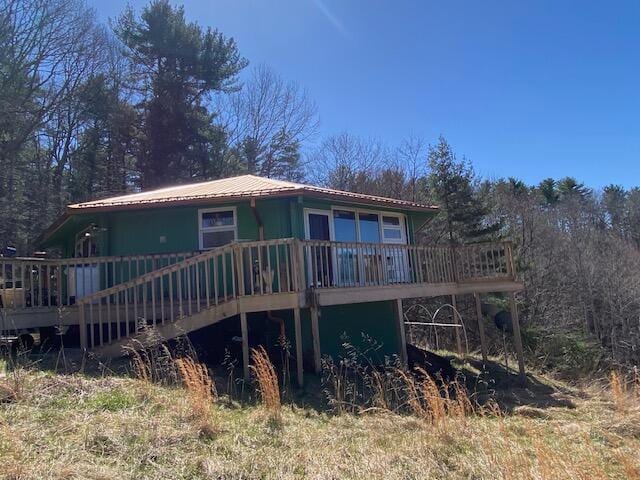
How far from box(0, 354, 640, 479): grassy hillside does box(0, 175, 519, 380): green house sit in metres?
2.00

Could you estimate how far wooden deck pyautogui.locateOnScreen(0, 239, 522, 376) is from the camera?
771 cm

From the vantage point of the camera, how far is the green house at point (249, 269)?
7789 mm

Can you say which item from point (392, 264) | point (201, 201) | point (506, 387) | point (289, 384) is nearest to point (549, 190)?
point (506, 387)

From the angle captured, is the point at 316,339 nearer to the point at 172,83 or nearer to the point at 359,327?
the point at 359,327

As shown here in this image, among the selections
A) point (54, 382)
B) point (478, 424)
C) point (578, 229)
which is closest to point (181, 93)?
point (54, 382)

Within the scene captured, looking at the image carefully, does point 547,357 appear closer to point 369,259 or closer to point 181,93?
point 369,259

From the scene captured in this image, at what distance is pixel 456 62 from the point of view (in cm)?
1421

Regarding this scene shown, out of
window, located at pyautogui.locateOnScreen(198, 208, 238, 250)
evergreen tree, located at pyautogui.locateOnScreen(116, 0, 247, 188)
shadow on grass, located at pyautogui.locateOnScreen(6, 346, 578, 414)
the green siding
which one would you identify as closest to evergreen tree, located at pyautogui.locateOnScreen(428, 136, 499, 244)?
the green siding

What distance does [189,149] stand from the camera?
73.8ft

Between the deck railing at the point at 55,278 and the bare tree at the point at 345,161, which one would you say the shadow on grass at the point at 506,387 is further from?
the bare tree at the point at 345,161

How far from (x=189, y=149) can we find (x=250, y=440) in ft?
64.9

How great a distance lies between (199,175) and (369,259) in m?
15.7

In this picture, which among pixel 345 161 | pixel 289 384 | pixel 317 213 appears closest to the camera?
pixel 289 384

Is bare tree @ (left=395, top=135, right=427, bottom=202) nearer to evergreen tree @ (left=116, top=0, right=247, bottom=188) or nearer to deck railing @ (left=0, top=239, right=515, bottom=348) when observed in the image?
evergreen tree @ (left=116, top=0, right=247, bottom=188)
